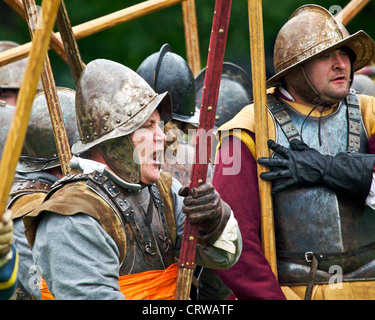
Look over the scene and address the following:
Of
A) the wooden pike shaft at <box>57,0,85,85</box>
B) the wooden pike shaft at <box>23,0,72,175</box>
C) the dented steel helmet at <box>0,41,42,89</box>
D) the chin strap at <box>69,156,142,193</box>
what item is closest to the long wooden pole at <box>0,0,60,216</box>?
the chin strap at <box>69,156,142,193</box>

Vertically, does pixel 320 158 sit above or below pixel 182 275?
above

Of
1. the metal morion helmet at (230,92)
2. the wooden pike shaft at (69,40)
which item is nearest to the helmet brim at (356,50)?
the wooden pike shaft at (69,40)

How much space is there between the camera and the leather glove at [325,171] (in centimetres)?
446

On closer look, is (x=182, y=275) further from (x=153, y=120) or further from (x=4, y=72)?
(x=4, y=72)

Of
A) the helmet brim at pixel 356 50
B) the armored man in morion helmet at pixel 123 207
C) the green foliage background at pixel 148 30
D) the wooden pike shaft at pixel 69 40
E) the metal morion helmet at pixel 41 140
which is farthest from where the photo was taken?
the green foliage background at pixel 148 30

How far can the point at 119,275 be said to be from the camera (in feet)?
12.7

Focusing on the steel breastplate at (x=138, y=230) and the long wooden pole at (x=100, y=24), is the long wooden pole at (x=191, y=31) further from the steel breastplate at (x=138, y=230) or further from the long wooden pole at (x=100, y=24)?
the steel breastplate at (x=138, y=230)

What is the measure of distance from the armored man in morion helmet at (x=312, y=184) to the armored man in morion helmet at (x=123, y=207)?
429mm

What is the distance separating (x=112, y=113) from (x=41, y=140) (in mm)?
1370

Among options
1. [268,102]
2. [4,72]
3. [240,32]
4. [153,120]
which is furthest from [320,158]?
[240,32]

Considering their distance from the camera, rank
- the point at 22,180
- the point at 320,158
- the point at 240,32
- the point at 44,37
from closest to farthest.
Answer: the point at 44,37 → the point at 320,158 → the point at 22,180 → the point at 240,32
